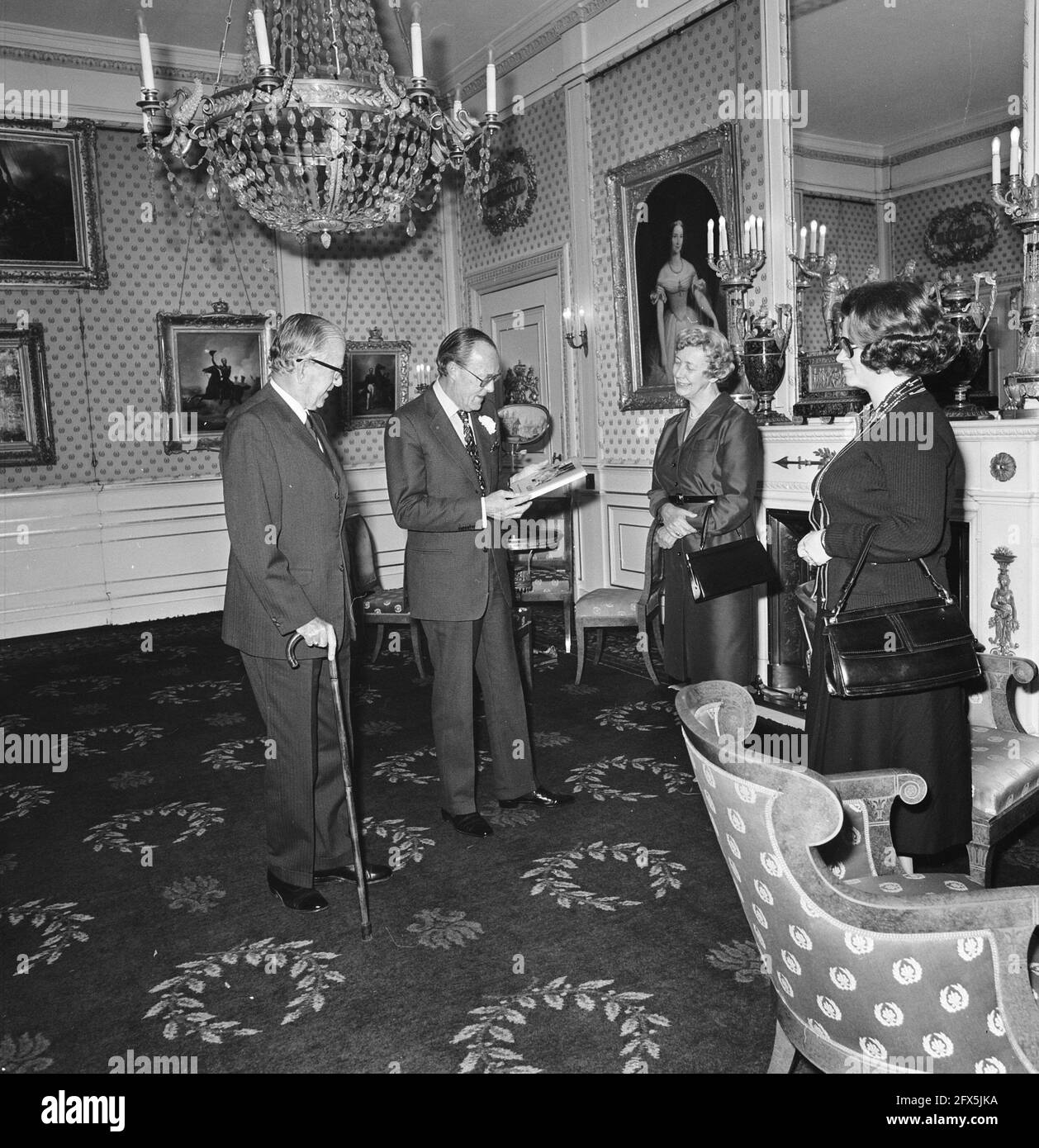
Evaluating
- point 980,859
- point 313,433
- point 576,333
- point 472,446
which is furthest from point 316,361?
point 576,333

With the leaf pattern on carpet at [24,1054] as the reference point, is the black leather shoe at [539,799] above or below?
above

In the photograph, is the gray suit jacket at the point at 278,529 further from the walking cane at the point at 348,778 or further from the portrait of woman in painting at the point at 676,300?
the portrait of woman in painting at the point at 676,300

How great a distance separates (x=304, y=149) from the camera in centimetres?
418

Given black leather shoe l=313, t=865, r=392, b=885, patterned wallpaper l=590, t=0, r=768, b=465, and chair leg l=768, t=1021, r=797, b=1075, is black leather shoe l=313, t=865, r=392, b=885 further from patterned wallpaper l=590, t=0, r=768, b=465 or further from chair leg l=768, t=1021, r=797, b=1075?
patterned wallpaper l=590, t=0, r=768, b=465

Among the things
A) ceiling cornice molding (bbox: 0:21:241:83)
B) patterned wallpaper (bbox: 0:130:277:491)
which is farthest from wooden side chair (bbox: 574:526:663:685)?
ceiling cornice molding (bbox: 0:21:241:83)

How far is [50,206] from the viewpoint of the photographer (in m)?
7.87

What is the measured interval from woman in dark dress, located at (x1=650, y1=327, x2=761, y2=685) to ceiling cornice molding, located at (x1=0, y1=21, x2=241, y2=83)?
632cm

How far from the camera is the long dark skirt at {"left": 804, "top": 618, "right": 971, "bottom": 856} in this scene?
272 cm

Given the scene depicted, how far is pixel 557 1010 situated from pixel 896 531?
5.39 feet

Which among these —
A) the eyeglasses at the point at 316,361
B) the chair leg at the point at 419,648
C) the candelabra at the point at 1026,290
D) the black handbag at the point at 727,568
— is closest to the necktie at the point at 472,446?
the eyeglasses at the point at 316,361

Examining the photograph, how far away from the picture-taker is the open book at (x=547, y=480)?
355cm

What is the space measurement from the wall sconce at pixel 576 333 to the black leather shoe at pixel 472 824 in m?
4.63

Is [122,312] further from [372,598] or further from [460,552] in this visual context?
[460,552]
